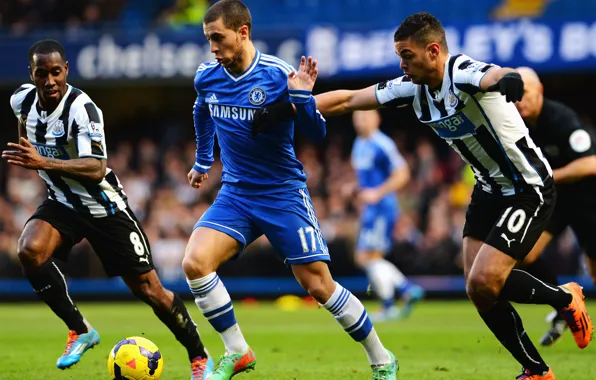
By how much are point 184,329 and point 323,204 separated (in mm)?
11394

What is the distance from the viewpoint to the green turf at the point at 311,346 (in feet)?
24.9

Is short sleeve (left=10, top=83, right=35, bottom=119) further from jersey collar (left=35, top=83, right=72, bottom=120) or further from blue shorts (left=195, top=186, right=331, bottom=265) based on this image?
blue shorts (left=195, top=186, right=331, bottom=265)

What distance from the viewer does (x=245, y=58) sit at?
6.59m

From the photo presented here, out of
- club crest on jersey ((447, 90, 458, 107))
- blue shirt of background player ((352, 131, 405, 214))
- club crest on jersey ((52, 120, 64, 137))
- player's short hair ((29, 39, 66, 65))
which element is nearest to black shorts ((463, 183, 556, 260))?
club crest on jersey ((447, 90, 458, 107))

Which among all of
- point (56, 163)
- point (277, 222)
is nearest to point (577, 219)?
point (277, 222)

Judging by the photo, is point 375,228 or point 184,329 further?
point 375,228

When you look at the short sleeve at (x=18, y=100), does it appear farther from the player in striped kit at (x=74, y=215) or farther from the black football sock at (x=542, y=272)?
the black football sock at (x=542, y=272)

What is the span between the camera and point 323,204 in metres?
18.5

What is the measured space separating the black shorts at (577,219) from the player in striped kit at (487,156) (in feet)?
8.46

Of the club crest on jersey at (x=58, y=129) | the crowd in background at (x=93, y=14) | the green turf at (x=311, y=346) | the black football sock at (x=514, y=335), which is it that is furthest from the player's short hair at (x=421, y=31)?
the crowd in background at (x=93, y=14)

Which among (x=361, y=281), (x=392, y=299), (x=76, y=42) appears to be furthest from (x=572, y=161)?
(x=76, y=42)

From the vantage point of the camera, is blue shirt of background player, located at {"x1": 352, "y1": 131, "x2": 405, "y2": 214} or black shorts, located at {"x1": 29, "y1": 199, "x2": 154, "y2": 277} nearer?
black shorts, located at {"x1": 29, "y1": 199, "x2": 154, "y2": 277}

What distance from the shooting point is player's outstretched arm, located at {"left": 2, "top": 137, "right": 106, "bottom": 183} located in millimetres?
6594

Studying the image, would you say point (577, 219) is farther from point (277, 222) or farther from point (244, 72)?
point (244, 72)
